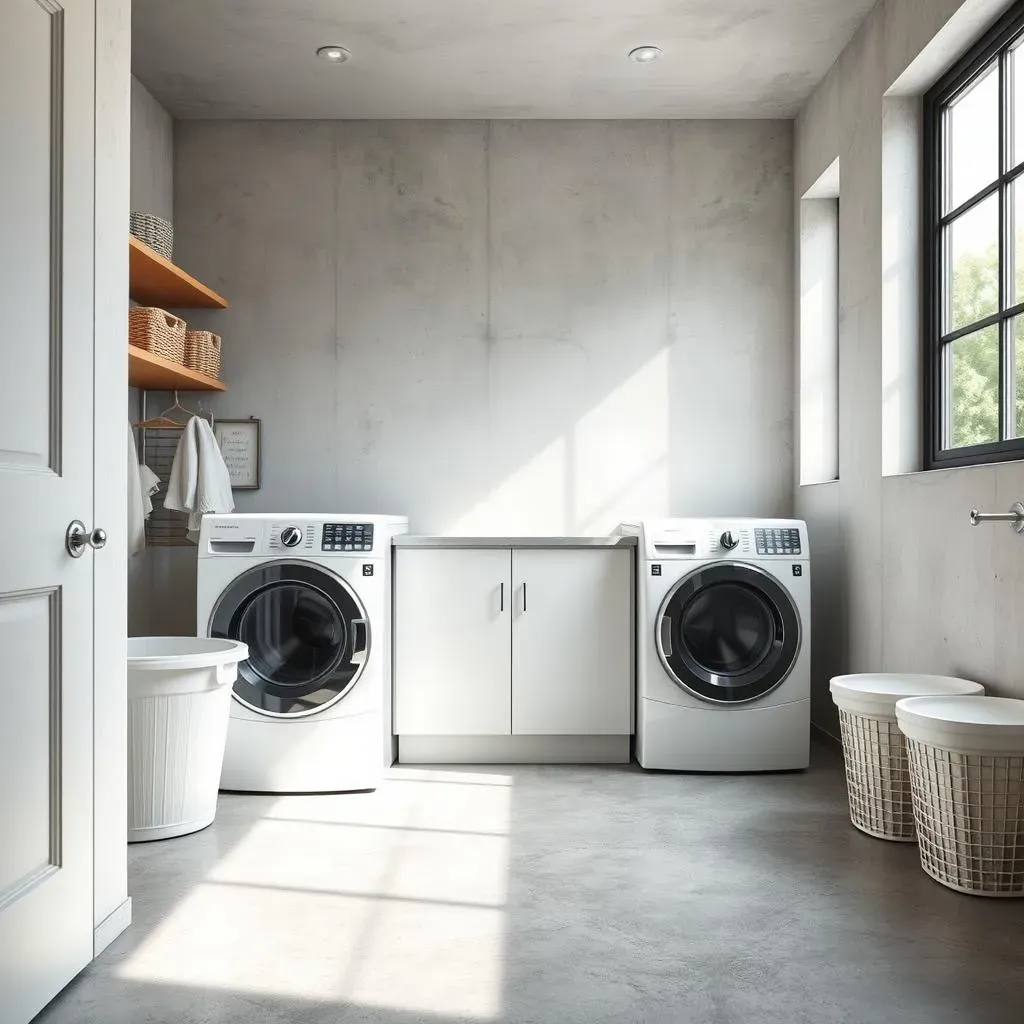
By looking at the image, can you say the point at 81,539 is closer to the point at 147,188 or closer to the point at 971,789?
the point at 971,789

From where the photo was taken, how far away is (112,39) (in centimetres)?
202

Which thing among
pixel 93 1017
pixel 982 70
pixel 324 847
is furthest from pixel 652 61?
pixel 93 1017

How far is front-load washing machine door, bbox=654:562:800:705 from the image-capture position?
3.40m

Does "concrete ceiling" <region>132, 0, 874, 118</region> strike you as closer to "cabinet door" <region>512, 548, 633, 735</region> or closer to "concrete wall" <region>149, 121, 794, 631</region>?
"concrete wall" <region>149, 121, 794, 631</region>

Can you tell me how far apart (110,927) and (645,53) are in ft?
10.7

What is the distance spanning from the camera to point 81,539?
184cm

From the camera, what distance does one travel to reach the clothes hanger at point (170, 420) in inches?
154

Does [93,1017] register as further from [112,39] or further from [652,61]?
[652,61]

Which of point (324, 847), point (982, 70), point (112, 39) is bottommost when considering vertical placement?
point (324, 847)

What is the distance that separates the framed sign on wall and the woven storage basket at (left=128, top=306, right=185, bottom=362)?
590 millimetres

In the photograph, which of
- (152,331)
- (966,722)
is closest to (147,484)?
(152,331)

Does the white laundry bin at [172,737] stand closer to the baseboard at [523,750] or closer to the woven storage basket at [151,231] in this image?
the baseboard at [523,750]

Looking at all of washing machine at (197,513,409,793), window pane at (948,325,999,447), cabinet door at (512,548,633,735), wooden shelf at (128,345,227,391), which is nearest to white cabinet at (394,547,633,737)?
cabinet door at (512,548,633,735)

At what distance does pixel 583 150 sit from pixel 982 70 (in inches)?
68.9
